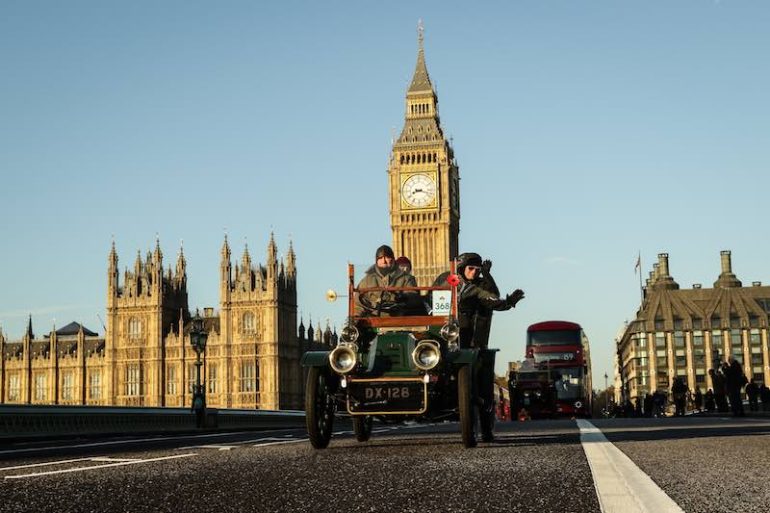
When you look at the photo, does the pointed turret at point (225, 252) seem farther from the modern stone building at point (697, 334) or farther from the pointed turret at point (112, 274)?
the modern stone building at point (697, 334)

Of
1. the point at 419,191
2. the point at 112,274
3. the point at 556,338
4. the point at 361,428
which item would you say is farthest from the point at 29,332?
the point at 361,428

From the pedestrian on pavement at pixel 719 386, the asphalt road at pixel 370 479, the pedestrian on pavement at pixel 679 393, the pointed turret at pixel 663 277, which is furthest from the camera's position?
the pointed turret at pixel 663 277

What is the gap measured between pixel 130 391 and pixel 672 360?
198 ft

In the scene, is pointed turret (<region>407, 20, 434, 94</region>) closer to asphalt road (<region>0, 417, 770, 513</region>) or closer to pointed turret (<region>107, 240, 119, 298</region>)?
pointed turret (<region>107, 240, 119, 298</region>)

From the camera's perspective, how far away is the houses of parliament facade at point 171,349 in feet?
285

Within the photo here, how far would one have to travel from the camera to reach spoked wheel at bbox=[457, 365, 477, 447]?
8.66 metres

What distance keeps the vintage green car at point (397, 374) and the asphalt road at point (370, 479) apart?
39cm

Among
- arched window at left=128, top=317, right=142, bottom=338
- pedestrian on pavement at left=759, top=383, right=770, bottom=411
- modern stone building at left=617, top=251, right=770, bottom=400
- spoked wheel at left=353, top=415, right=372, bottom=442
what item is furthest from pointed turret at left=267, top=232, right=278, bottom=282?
spoked wheel at left=353, top=415, right=372, bottom=442

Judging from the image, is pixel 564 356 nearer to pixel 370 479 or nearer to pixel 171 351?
pixel 370 479

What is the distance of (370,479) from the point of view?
5676 mm

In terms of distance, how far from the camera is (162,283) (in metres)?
91.5

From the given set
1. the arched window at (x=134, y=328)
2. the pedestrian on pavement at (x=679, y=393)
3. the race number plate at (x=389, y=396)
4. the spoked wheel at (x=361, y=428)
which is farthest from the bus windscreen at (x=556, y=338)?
the arched window at (x=134, y=328)

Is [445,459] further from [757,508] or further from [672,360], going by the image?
[672,360]

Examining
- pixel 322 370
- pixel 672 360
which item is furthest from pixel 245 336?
pixel 322 370
